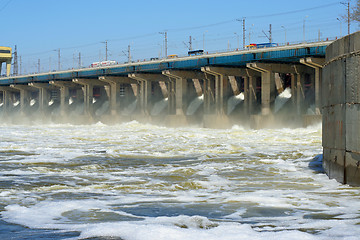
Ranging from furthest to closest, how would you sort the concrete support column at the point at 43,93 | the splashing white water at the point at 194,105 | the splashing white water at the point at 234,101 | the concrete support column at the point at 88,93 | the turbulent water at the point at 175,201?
the concrete support column at the point at 43,93
the concrete support column at the point at 88,93
the splashing white water at the point at 194,105
the splashing white water at the point at 234,101
the turbulent water at the point at 175,201

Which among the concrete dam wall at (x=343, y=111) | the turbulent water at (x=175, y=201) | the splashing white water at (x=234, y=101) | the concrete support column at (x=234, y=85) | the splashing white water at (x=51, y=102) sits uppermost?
the concrete support column at (x=234, y=85)

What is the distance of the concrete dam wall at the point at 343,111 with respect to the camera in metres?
14.8

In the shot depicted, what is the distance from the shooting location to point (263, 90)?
67.1m

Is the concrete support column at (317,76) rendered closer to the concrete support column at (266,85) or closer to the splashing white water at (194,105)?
the concrete support column at (266,85)

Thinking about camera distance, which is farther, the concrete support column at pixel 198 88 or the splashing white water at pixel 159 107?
the splashing white water at pixel 159 107

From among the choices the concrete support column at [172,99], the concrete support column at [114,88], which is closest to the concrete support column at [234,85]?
the concrete support column at [172,99]

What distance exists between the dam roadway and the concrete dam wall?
131 feet

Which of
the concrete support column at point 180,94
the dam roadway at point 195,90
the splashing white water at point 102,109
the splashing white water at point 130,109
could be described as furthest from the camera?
the splashing white water at point 102,109

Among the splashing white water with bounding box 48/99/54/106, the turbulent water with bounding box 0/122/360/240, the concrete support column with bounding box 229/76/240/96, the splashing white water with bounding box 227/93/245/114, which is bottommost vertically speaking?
the turbulent water with bounding box 0/122/360/240

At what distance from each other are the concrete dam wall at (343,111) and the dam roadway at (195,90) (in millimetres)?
40046

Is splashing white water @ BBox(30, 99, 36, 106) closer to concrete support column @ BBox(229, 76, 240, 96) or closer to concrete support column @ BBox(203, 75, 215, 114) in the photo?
concrete support column @ BBox(203, 75, 215, 114)

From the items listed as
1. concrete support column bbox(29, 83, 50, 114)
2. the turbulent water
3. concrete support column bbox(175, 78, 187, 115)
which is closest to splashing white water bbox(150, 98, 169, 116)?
concrete support column bbox(175, 78, 187, 115)

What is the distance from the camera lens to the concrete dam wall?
14.8 meters

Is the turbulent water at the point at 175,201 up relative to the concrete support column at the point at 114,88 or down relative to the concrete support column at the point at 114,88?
down
